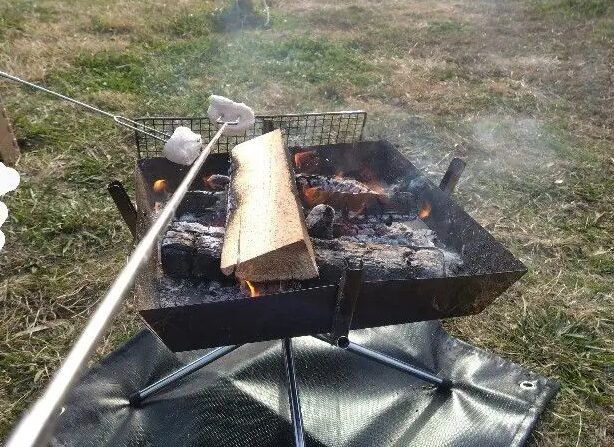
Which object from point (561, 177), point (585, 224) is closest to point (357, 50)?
point (561, 177)

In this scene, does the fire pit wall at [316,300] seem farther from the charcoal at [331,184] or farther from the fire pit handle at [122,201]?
the charcoal at [331,184]

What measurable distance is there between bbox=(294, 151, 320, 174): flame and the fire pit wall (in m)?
0.69

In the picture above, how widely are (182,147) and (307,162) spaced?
0.68 m

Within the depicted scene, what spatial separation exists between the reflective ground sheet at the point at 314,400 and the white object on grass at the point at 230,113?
111cm

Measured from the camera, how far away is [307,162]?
8.52ft

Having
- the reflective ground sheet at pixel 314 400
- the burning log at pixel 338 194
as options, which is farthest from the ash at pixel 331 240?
the reflective ground sheet at pixel 314 400

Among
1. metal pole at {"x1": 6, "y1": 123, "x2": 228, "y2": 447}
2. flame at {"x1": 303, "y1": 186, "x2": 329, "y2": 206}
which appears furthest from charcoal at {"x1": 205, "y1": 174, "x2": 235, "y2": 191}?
metal pole at {"x1": 6, "y1": 123, "x2": 228, "y2": 447}

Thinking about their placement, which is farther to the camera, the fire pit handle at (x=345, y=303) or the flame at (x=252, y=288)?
the flame at (x=252, y=288)

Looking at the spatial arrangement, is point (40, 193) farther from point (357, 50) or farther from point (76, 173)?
point (357, 50)

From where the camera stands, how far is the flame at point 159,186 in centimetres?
234

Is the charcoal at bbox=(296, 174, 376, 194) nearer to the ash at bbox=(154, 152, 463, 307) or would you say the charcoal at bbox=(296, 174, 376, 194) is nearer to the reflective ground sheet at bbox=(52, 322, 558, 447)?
the ash at bbox=(154, 152, 463, 307)

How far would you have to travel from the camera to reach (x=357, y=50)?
6.72 m

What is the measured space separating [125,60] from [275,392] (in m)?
4.89

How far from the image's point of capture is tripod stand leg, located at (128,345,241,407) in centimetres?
220
